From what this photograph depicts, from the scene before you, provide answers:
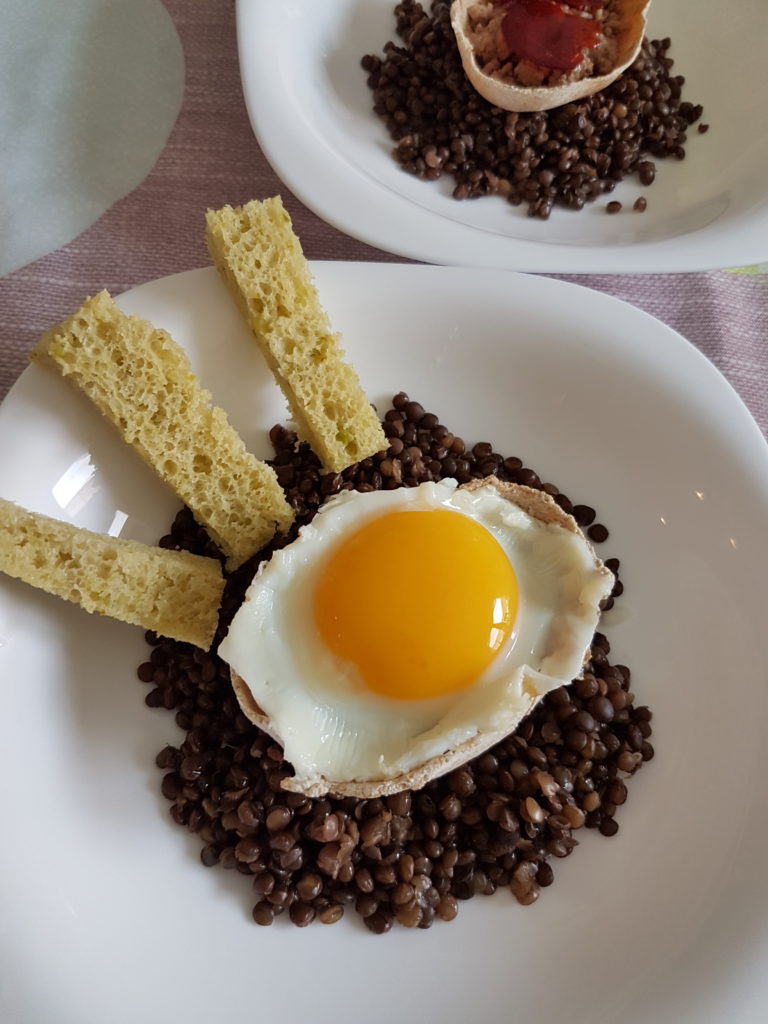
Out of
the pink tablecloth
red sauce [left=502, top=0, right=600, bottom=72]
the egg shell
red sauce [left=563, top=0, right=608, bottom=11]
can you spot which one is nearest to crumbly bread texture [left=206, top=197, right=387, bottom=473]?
the pink tablecloth

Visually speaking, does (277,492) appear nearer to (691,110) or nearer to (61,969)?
(61,969)

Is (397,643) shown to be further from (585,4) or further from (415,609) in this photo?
(585,4)

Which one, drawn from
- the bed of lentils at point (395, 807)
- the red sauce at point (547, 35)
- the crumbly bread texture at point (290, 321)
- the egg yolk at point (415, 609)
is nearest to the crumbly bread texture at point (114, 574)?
the bed of lentils at point (395, 807)

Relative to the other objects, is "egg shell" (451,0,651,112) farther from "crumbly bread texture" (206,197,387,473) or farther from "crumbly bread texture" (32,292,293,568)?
"crumbly bread texture" (32,292,293,568)

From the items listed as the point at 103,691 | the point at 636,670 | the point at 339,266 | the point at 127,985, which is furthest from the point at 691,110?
the point at 127,985

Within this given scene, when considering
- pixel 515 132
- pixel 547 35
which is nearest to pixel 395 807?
pixel 515 132

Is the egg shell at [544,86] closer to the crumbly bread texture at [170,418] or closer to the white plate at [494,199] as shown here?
the white plate at [494,199]
